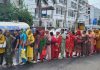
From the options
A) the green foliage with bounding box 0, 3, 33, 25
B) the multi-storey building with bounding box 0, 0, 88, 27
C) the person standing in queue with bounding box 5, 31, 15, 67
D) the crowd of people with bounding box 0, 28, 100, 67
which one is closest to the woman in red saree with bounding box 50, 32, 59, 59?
the crowd of people with bounding box 0, 28, 100, 67

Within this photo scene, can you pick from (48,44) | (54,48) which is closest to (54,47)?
(54,48)

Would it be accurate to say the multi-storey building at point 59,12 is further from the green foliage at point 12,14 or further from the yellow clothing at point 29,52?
the yellow clothing at point 29,52

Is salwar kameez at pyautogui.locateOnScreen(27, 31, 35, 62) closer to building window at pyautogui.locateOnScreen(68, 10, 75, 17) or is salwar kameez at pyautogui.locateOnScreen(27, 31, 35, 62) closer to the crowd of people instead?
the crowd of people

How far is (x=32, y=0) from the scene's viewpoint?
190 ft

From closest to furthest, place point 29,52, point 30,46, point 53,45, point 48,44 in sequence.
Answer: point 29,52 < point 30,46 < point 48,44 < point 53,45

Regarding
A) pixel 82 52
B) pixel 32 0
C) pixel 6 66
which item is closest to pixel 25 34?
pixel 6 66

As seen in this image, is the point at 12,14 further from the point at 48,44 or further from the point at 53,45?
the point at 48,44

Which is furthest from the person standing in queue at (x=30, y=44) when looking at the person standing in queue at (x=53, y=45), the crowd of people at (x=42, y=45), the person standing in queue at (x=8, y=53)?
the person standing in queue at (x=53, y=45)

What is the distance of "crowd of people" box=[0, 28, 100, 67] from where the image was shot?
16125 millimetres

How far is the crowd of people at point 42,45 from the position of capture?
16.1 metres

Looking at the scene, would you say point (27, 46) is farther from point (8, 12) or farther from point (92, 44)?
point (8, 12)

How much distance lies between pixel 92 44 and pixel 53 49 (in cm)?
492

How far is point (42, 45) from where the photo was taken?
59.8 feet

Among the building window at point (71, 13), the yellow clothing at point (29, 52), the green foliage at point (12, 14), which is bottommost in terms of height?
the building window at point (71, 13)
